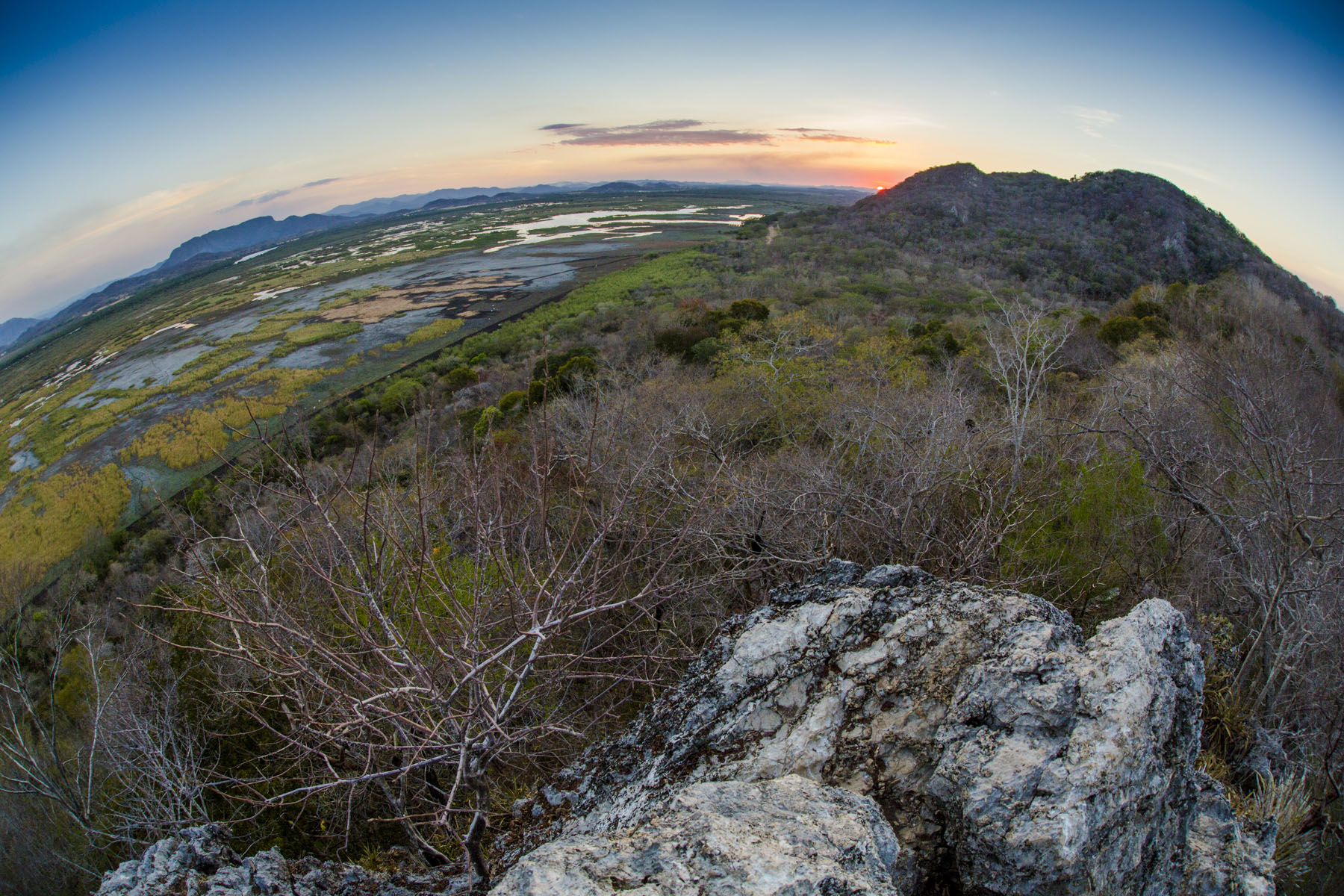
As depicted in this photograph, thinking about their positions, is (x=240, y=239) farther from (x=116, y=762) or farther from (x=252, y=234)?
(x=116, y=762)

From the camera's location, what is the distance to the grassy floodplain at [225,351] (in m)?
22.8

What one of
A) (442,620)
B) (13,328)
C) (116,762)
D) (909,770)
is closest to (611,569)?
(442,620)

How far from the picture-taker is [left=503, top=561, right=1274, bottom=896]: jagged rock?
95.5 inches

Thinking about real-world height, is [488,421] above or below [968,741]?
above

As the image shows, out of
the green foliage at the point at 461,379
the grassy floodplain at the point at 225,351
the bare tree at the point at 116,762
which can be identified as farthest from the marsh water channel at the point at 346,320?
the bare tree at the point at 116,762

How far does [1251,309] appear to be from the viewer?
2298cm

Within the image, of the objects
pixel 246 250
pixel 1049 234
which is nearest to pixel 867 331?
pixel 1049 234

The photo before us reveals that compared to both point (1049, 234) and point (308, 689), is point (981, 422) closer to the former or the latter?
point (308, 689)

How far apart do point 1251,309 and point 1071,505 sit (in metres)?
23.2

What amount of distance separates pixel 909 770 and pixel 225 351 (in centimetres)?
4400

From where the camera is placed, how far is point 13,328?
305 feet

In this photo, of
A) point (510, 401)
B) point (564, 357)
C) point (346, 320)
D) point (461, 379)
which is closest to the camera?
point (510, 401)

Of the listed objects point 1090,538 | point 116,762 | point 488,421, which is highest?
point 488,421

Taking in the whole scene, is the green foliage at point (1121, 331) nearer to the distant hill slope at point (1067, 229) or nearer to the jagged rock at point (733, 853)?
the distant hill slope at point (1067, 229)
